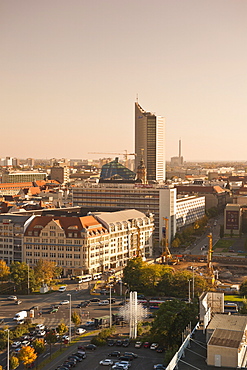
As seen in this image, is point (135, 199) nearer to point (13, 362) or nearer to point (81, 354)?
point (81, 354)

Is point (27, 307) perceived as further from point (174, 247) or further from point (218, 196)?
point (218, 196)

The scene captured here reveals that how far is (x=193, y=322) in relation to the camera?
155 ft

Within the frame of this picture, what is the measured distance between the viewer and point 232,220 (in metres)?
119

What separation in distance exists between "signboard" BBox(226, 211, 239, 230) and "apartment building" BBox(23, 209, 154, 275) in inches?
1454

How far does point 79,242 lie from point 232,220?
50.7 metres

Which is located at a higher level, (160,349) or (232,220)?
(232,220)

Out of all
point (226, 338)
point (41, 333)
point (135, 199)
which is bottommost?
point (41, 333)

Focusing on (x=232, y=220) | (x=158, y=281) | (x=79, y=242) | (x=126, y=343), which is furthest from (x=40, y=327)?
(x=232, y=220)

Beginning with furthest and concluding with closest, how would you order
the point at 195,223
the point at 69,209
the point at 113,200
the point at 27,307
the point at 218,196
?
the point at 218,196 < the point at 195,223 < the point at 113,200 < the point at 69,209 < the point at 27,307

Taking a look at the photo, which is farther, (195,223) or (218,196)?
(218,196)

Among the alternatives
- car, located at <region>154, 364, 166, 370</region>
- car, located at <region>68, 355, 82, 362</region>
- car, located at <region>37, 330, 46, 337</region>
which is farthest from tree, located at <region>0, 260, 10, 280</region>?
car, located at <region>154, 364, 166, 370</region>

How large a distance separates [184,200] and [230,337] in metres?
93.7

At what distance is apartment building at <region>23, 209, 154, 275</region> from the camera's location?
79.1 metres

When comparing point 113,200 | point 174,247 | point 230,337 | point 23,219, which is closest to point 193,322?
point 230,337
